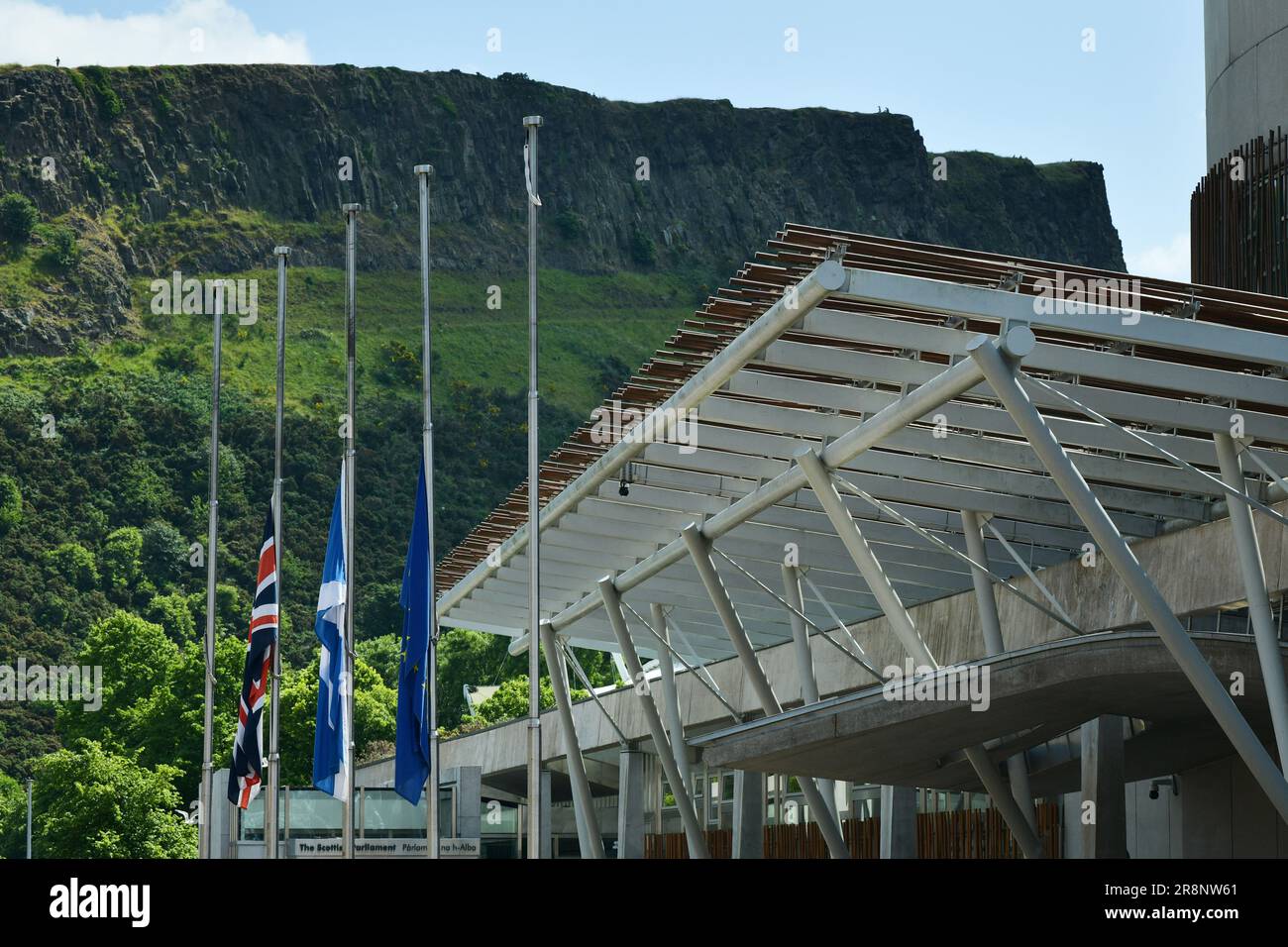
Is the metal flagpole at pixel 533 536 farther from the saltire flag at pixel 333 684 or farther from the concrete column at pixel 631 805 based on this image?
the concrete column at pixel 631 805

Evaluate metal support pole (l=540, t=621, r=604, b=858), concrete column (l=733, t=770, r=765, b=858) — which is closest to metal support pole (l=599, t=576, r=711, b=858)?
concrete column (l=733, t=770, r=765, b=858)

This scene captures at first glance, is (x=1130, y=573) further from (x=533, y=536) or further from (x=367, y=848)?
(x=367, y=848)

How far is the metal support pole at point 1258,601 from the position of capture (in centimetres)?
1689

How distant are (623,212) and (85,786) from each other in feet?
444

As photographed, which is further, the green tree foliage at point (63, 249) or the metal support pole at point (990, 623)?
the green tree foliage at point (63, 249)

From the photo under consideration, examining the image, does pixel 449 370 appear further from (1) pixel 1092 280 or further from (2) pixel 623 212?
(1) pixel 1092 280

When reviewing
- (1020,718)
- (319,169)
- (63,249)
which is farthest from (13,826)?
(319,169)

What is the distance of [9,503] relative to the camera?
449 feet

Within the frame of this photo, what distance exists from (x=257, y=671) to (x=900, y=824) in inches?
462

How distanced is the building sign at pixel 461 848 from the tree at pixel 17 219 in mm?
132232

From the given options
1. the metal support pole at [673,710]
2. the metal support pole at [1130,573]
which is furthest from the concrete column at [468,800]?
the metal support pole at [1130,573]

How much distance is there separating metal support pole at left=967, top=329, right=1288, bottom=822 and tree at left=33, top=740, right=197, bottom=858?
5322 centimetres

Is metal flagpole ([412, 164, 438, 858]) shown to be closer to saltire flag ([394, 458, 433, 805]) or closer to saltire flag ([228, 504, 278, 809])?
saltire flag ([394, 458, 433, 805])

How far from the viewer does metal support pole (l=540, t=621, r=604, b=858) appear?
114ft
